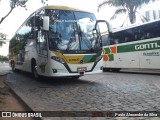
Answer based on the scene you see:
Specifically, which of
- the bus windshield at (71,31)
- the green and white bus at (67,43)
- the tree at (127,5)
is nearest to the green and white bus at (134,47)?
the green and white bus at (67,43)

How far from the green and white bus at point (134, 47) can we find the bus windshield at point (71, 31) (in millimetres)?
4621

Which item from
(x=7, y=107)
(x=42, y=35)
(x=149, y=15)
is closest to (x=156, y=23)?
Answer: (x=42, y=35)

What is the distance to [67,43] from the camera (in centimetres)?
1065

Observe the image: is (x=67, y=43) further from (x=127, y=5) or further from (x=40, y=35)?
(x=127, y=5)

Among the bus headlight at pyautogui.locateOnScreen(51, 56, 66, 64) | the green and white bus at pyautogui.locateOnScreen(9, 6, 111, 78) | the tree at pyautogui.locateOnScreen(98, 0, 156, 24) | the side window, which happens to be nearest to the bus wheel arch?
the green and white bus at pyautogui.locateOnScreen(9, 6, 111, 78)

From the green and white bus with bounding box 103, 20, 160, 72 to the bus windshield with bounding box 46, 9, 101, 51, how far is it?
4621mm

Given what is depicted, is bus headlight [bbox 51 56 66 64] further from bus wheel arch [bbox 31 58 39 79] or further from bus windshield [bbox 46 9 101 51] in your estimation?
bus wheel arch [bbox 31 58 39 79]

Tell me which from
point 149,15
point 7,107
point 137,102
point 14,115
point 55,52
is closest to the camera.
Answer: point 14,115

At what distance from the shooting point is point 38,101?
293 inches

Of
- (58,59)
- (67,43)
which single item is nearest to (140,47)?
(67,43)

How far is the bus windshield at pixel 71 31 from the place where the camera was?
34.8ft

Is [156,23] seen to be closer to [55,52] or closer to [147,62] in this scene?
[147,62]

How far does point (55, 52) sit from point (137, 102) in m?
4.76

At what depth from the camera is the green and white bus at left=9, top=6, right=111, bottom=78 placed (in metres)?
10.4
